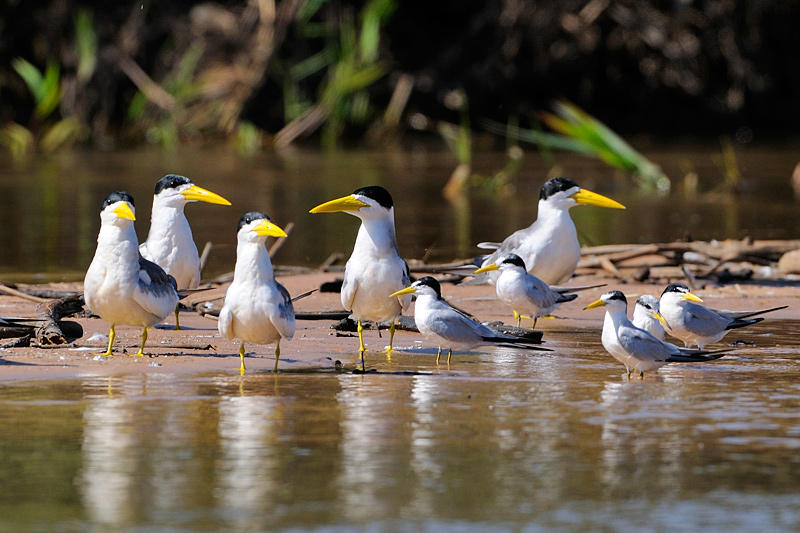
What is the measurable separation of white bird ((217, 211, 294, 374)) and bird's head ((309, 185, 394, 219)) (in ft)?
2.78

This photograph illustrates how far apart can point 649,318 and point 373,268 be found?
4.82ft

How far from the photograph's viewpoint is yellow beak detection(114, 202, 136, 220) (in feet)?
24.3

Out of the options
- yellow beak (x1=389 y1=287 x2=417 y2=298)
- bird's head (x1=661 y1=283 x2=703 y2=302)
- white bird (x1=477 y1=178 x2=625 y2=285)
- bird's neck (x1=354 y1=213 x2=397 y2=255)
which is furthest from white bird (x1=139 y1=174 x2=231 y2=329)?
bird's head (x1=661 y1=283 x2=703 y2=302)

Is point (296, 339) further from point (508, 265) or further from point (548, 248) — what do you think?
point (548, 248)

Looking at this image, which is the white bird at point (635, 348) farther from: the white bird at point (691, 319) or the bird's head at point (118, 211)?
the bird's head at point (118, 211)

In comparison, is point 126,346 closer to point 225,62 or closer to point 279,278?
point 279,278

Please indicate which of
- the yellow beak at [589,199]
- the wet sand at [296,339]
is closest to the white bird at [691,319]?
the wet sand at [296,339]

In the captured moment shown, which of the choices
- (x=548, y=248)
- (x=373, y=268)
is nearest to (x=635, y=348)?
(x=373, y=268)

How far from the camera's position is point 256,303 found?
6855mm

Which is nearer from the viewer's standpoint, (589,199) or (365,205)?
(365,205)

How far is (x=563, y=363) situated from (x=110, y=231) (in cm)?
242

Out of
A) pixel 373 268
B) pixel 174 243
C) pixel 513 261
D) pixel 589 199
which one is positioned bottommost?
pixel 373 268

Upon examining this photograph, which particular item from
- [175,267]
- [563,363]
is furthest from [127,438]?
[175,267]

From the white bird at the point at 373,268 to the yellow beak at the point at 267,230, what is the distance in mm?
678
